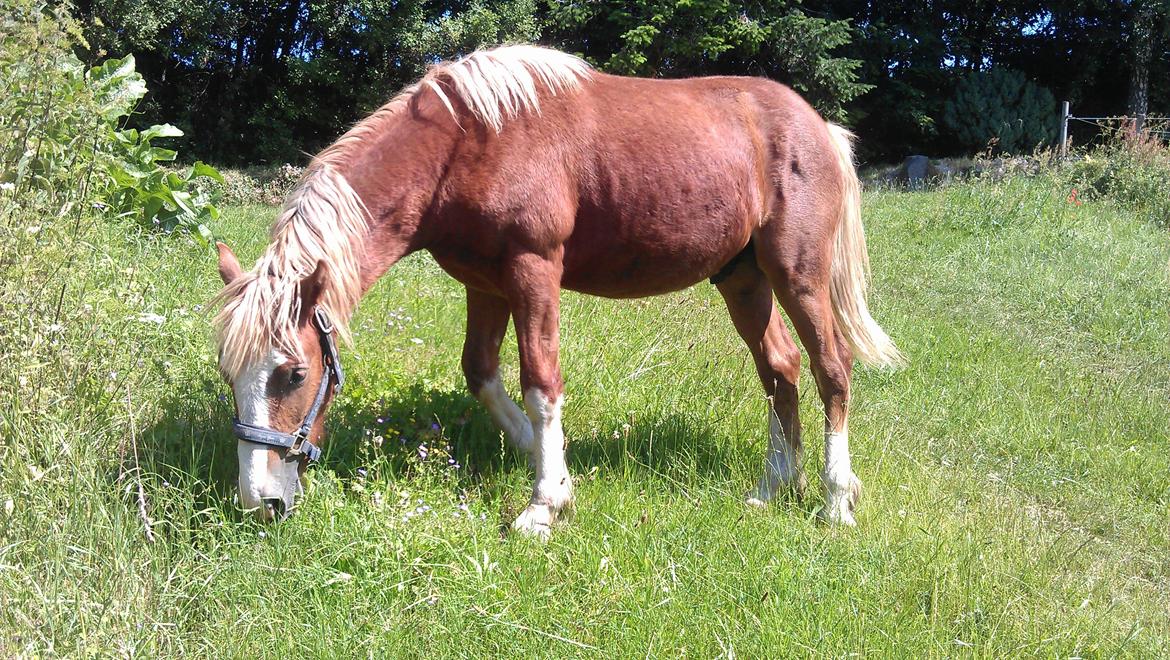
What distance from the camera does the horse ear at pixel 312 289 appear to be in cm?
304

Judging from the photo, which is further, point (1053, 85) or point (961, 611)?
point (1053, 85)

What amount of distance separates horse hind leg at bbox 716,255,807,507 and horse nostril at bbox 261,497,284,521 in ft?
7.49

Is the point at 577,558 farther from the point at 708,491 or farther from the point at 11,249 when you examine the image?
the point at 11,249

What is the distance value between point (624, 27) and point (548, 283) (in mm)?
16705

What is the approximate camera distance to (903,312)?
25.3 feet

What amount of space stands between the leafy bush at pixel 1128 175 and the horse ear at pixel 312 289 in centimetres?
1195

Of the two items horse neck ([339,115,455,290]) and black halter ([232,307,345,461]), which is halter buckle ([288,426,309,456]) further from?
horse neck ([339,115,455,290])

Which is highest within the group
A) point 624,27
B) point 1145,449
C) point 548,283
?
point 624,27

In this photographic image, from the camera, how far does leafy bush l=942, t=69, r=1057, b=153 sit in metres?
22.5

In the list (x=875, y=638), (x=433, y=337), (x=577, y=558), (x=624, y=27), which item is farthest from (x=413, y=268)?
(x=624, y=27)

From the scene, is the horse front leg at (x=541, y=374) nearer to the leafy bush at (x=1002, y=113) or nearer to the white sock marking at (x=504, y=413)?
the white sock marking at (x=504, y=413)

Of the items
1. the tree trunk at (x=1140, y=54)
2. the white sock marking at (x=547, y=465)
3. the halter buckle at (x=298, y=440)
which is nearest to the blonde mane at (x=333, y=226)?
the halter buckle at (x=298, y=440)

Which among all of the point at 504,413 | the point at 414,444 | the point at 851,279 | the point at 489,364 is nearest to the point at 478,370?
the point at 489,364

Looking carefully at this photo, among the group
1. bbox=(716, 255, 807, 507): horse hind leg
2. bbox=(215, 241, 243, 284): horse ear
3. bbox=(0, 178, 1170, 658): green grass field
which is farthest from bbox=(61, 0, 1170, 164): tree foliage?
bbox=(215, 241, 243, 284): horse ear
